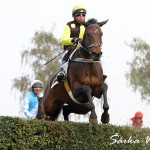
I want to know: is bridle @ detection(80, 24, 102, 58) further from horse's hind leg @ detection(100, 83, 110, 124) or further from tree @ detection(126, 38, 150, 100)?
tree @ detection(126, 38, 150, 100)

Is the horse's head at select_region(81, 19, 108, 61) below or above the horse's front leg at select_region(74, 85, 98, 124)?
above

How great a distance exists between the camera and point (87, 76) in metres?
10.4

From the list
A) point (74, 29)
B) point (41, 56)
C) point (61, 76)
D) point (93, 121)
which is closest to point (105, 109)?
point (93, 121)

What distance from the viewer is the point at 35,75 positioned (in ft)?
120

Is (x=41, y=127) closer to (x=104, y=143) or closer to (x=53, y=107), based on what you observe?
(x=104, y=143)

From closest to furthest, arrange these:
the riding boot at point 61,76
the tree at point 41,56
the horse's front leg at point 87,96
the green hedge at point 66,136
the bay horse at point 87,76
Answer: the green hedge at point 66,136, the horse's front leg at point 87,96, the bay horse at point 87,76, the riding boot at point 61,76, the tree at point 41,56

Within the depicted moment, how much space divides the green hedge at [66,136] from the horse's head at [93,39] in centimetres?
136

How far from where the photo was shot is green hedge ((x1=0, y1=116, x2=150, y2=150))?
7832mm

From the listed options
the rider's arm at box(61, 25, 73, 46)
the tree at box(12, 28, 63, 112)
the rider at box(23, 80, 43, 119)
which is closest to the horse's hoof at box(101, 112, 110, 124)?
the rider's arm at box(61, 25, 73, 46)

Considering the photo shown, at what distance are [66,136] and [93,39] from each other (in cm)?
210

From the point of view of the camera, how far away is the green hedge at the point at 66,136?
7832mm

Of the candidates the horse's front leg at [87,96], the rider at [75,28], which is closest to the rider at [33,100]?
the rider at [75,28]

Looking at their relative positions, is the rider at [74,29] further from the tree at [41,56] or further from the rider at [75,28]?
the tree at [41,56]

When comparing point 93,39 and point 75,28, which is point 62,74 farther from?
point 93,39
